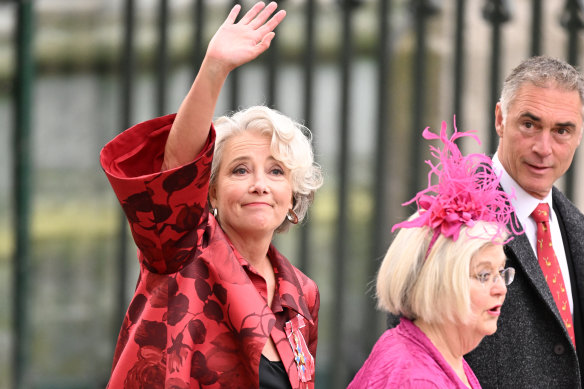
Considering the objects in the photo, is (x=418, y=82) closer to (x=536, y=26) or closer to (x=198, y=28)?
(x=536, y=26)

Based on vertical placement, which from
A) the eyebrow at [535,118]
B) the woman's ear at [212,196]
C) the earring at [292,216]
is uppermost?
the eyebrow at [535,118]

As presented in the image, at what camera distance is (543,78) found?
2.54 m

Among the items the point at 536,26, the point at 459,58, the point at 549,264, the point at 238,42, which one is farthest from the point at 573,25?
the point at 238,42

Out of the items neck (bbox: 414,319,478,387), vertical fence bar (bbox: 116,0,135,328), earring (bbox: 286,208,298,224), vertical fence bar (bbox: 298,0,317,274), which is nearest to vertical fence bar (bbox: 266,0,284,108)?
vertical fence bar (bbox: 298,0,317,274)

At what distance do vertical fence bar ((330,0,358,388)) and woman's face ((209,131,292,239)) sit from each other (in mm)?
1573

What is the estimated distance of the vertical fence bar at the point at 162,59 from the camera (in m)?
3.72

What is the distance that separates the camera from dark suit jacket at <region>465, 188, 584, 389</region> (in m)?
2.38

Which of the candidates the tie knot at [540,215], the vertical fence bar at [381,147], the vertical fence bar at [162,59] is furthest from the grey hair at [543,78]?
the vertical fence bar at [162,59]

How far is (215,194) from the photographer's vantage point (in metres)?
2.28

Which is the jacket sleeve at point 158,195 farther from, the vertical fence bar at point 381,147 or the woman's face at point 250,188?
the vertical fence bar at point 381,147

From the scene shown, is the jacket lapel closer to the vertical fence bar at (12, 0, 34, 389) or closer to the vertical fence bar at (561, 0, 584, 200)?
the vertical fence bar at (561, 0, 584, 200)

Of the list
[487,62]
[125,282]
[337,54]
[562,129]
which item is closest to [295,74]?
[337,54]

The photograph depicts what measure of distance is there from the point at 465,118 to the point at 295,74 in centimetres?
78

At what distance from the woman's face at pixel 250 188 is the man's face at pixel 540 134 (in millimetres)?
630
